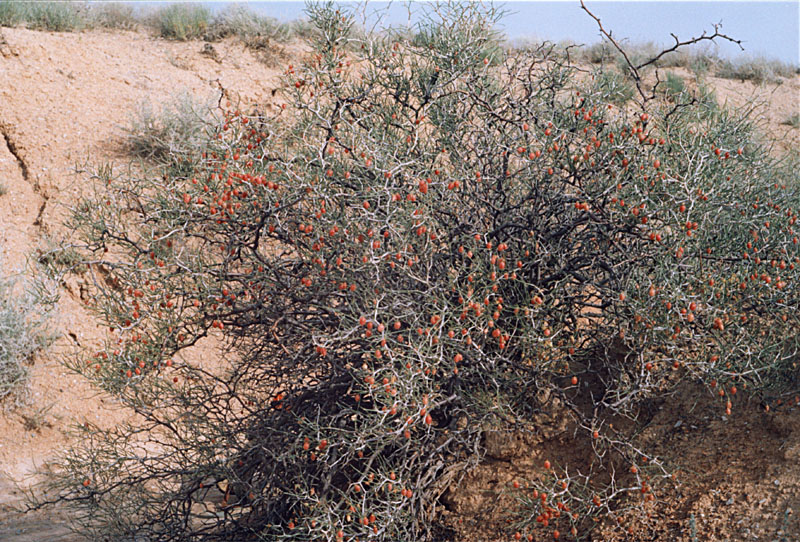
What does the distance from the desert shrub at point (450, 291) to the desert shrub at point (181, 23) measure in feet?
32.5

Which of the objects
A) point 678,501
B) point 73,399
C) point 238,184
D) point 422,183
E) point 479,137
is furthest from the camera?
point 73,399

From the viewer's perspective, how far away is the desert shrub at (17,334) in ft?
24.2

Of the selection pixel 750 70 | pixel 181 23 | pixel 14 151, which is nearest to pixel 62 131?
pixel 14 151

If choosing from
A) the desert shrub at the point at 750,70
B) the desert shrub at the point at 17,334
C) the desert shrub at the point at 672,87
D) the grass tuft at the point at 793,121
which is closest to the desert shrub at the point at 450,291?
the desert shrub at the point at 672,87

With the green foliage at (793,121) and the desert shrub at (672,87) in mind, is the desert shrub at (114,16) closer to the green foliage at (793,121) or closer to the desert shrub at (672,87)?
the desert shrub at (672,87)

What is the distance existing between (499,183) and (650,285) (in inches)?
39.8

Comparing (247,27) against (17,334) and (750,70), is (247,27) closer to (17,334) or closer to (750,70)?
(17,334)

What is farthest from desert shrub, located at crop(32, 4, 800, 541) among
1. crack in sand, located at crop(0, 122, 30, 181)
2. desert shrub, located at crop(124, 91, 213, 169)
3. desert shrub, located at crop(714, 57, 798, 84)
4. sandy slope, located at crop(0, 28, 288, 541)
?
desert shrub, located at crop(714, 57, 798, 84)

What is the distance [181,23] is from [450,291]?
37.3 ft

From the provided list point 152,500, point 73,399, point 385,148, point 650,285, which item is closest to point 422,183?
point 385,148

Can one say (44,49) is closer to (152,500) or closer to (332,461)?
(152,500)

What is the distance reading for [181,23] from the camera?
13.3 metres

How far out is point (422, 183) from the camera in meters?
3.31

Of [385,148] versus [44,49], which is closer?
[385,148]
